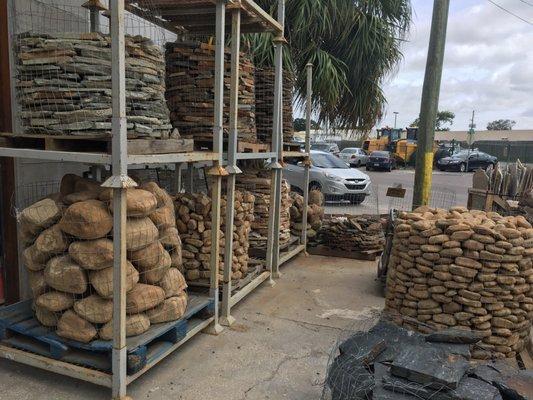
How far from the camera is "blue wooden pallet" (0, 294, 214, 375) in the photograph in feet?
10.9

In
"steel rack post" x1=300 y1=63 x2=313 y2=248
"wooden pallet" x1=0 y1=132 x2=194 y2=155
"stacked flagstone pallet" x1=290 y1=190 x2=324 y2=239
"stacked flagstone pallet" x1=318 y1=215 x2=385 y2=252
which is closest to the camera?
"wooden pallet" x1=0 y1=132 x2=194 y2=155

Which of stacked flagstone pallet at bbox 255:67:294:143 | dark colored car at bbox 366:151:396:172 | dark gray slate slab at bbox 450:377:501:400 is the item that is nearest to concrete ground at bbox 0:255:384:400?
dark gray slate slab at bbox 450:377:501:400

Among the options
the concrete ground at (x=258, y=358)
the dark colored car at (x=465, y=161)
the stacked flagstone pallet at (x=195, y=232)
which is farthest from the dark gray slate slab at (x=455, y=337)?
A: the dark colored car at (x=465, y=161)

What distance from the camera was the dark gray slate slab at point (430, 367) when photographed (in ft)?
9.53

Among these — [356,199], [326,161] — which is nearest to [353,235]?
[356,199]

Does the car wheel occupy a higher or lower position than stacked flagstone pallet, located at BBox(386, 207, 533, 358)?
lower

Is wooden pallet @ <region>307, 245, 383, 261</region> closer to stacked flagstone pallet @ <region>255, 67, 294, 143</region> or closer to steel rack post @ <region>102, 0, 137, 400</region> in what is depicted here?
stacked flagstone pallet @ <region>255, 67, 294, 143</region>

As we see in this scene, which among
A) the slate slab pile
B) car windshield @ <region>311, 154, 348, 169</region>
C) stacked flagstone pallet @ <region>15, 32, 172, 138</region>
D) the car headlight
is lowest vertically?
the slate slab pile

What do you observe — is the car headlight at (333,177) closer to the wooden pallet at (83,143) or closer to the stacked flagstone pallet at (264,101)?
the stacked flagstone pallet at (264,101)

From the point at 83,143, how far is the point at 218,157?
1302 mm

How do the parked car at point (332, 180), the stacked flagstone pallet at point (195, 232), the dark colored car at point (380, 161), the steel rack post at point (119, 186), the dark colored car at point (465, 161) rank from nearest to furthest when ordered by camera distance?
the steel rack post at point (119, 186) → the stacked flagstone pallet at point (195, 232) → the parked car at point (332, 180) → the dark colored car at point (380, 161) → the dark colored car at point (465, 161)

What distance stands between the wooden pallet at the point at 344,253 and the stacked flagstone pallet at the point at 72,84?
5.14m

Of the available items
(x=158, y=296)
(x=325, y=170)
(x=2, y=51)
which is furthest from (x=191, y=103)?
(x=325, y=170)

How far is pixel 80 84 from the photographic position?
333 cm
